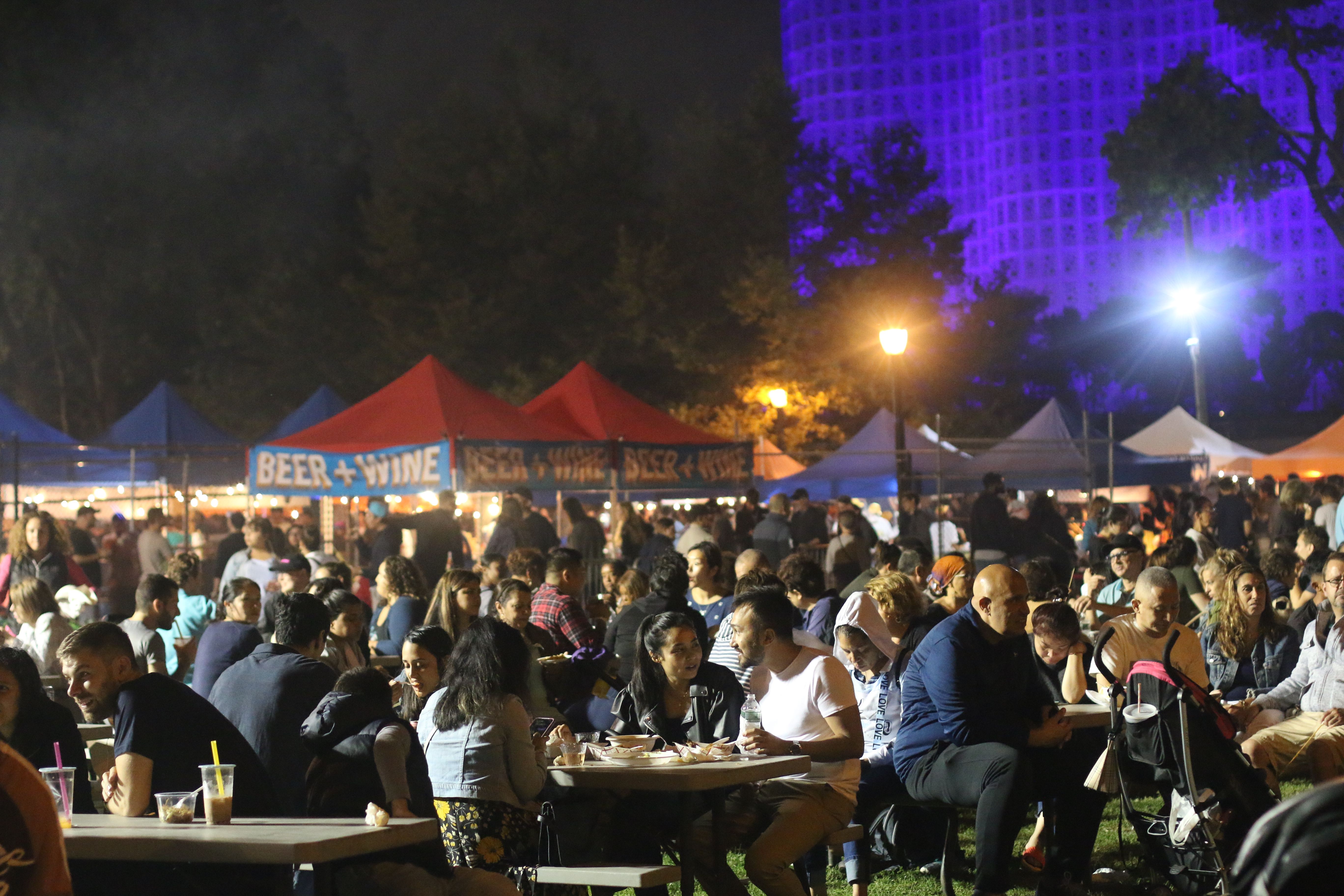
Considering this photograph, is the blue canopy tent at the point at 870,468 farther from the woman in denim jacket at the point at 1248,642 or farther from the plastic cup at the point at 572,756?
the plastic cup at the point at 572,756

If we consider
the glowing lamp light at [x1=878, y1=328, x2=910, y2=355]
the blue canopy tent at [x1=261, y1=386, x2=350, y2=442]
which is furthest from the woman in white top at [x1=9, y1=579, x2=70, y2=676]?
the blue canopy tent at [x1=261, y1=386, x2=350, y2=442]

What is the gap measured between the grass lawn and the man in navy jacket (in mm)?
1695

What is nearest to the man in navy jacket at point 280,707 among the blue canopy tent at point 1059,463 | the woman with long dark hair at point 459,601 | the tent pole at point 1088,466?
the woman with long dark hair at point 459,601

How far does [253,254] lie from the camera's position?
3694cm

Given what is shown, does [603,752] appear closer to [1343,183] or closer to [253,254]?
[1343,183]

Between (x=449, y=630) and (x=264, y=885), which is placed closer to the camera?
(x=264, y=885)

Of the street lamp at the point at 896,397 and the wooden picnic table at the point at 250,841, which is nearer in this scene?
the wooden picnic table at the point at 250,841

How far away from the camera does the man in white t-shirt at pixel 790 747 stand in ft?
17.9

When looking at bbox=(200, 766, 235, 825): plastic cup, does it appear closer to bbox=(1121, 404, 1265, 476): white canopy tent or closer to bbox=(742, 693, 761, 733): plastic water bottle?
bbox=(742, 693, 761, 733): plastic water bottle

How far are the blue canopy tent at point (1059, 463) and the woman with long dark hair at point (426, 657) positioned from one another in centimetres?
1199

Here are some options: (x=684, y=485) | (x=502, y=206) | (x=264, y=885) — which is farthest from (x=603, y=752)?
(x=502, y=206)

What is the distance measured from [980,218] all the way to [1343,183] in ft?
231

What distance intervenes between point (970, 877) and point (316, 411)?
17.5m

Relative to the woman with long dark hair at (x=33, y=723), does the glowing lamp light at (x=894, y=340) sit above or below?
above
